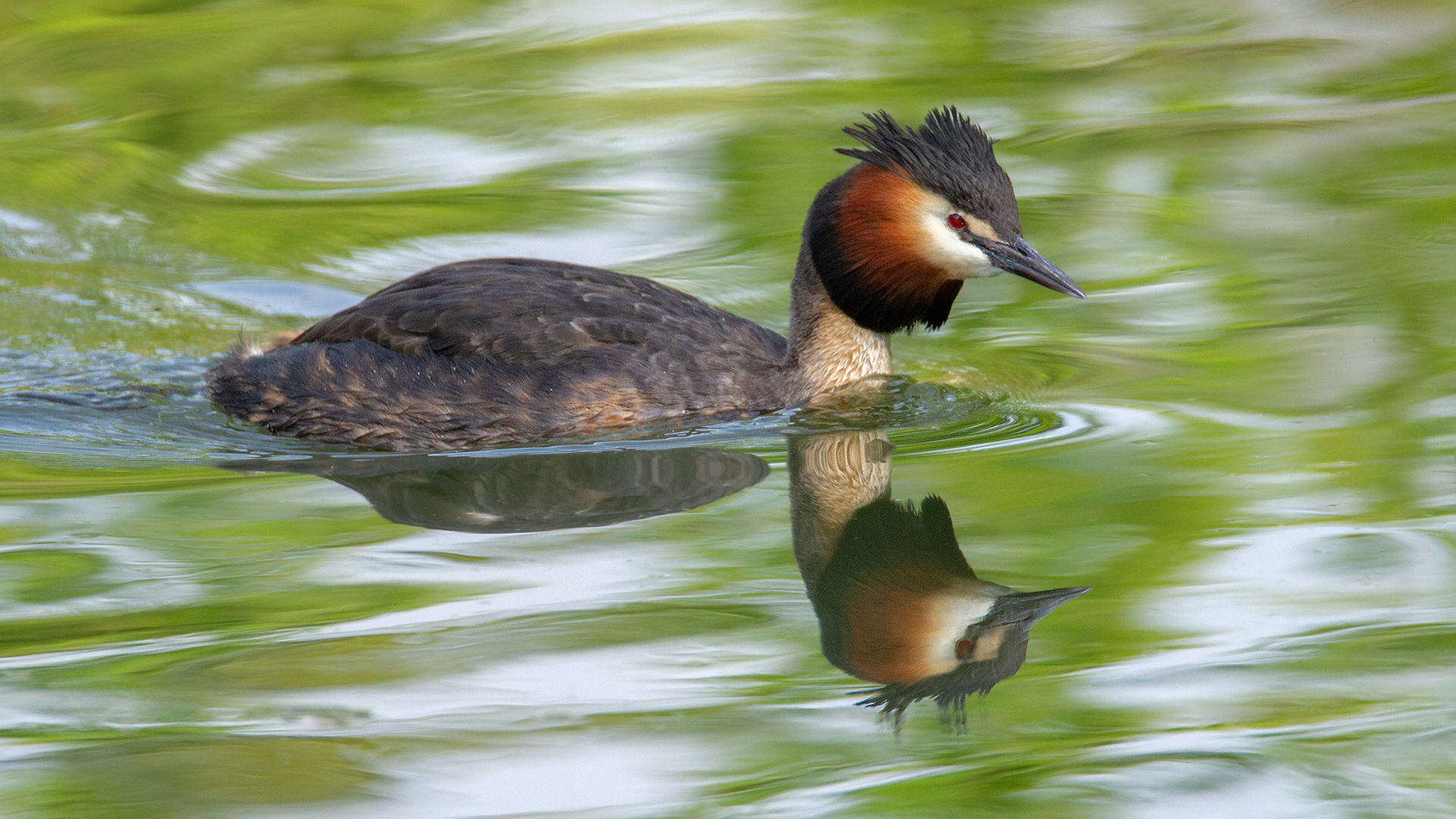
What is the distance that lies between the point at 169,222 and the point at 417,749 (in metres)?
6.82

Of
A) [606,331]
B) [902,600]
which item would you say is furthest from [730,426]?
[902,600]

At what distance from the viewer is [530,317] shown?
663 cm

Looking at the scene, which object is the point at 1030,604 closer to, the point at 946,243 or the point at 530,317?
the point at 946,243

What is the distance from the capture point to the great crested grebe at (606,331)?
21.4ft

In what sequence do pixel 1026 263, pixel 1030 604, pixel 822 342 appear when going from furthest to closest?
pixel 822 342 → pixel 1026 263 → pixel 1030 604

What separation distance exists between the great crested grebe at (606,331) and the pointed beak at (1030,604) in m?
2.14

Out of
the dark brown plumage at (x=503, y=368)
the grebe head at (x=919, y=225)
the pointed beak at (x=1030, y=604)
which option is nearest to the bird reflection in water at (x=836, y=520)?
the pointed beak at (x=1030, y=604)

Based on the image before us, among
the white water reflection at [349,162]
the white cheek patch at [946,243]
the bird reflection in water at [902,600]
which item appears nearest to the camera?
the bird reflection in water at [902,600]

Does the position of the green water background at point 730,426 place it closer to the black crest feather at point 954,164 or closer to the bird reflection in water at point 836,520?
the bird reflection in water at point 836,520

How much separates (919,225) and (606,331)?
137cm

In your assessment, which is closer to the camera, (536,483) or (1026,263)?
(536,483)

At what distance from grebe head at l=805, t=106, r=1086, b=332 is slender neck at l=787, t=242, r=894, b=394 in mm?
72

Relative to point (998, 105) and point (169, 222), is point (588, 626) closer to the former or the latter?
point (169, 222)

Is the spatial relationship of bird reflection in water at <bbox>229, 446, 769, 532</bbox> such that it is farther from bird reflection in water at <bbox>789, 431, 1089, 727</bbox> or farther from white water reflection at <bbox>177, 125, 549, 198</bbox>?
white water reflection at <bbox>177, 125, 549, 198</bbox>
